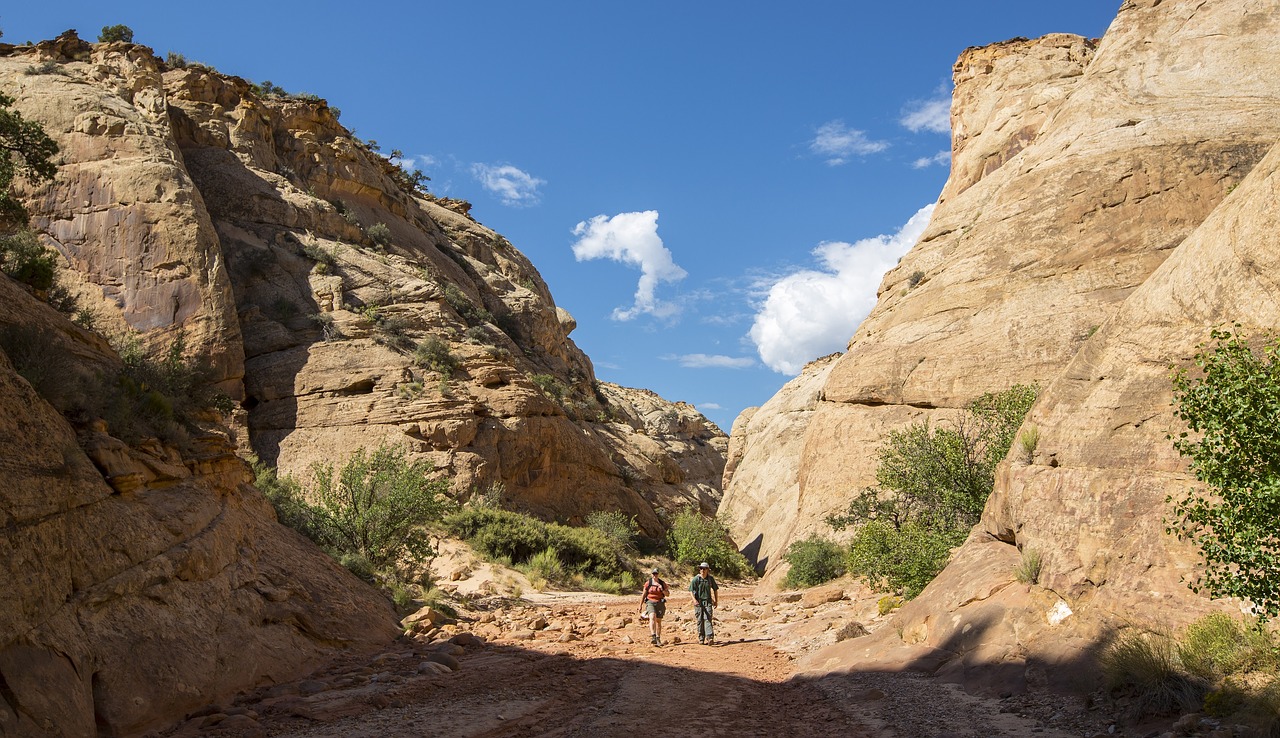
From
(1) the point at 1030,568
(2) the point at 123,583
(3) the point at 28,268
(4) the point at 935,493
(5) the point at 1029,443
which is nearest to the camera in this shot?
(2) the point at 123,583

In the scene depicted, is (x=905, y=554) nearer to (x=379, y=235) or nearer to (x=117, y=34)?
(x=379, y=235)

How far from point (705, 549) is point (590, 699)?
2187 centimetres

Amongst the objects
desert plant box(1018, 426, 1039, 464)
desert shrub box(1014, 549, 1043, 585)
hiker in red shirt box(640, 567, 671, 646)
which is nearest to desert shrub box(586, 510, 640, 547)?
hiker in red shirt box(640, 567, 671, 646)

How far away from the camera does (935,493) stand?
1717 cm

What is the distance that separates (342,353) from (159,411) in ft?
65.5

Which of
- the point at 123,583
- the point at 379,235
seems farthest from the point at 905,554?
the point at 379,235

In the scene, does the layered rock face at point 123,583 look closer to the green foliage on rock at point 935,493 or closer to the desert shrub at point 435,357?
the green foliage on rock at point 935,493

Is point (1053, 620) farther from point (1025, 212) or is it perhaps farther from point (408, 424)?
point (408, 424)

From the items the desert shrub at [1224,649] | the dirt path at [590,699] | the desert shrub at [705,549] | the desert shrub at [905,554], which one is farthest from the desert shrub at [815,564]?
the desert shrub at [1224,649]

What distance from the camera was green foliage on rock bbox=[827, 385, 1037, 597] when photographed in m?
15.1

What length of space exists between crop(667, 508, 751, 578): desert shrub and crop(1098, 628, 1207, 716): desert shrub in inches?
907

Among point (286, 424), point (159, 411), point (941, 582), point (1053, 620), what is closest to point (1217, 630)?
point (1053, 620)

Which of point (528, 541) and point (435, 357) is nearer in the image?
point (528, 541)

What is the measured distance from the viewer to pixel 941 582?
12312mm
